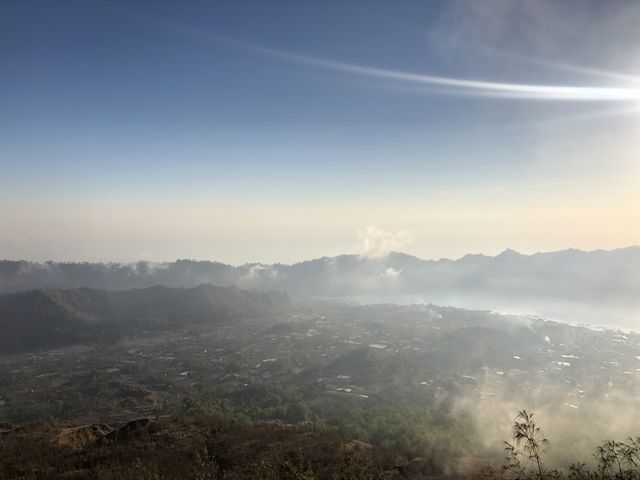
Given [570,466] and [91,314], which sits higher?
[570,466]

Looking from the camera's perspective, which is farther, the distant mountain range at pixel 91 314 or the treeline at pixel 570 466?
the distant mountain range at pixel 91 314

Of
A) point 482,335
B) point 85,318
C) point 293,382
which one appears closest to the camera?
point 293,382

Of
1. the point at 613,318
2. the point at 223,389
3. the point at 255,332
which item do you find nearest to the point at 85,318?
the point at 255,332

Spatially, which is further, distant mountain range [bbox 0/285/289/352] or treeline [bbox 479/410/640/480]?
distant mountain range [bbox 0/285/289/352]

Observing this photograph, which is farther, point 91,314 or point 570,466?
point 91,314

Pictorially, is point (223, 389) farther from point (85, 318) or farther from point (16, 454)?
point (85, 318)

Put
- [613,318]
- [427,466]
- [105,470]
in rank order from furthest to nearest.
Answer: [613,318] < [427,466] < [105,470]

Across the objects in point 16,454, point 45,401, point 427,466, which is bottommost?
point 45,401

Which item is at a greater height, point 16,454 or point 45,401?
point 16,454
